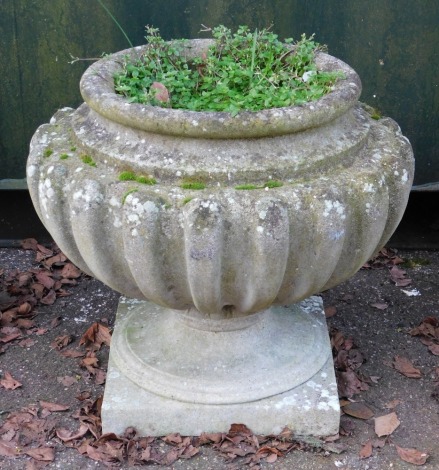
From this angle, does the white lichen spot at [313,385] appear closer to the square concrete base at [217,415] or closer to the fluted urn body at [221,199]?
the square concrete base at [217,415]

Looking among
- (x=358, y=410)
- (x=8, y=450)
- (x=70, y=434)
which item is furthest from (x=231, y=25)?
(x=8, y=450)

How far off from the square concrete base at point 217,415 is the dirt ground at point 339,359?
7 cm

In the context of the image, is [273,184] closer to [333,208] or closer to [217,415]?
[333,208]

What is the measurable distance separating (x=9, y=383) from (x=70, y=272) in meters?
0.83

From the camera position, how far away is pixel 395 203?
8.89 feet

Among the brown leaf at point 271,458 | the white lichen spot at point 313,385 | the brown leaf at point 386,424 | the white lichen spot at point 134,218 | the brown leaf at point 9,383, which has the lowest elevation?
the brown leaf at point 9,383

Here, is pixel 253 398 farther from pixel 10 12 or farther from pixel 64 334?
pixel 10 12

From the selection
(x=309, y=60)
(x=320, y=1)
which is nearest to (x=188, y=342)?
(x=309, y=60)

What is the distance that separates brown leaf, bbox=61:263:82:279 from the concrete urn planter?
0.98m

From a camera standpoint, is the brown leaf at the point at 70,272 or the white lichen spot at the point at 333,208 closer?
the white lichen spot at the point at 333,208

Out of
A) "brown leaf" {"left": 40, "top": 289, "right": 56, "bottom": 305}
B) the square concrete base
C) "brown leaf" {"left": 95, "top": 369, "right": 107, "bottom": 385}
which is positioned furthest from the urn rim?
"brown leaf" {"left": 40, "top": 289, "right": 56, "bottom": 305}

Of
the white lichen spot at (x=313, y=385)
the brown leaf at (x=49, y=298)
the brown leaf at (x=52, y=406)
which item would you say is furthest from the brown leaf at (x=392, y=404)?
the brown leaf at (x=49, y=298)

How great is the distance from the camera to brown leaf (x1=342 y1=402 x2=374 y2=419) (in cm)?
301

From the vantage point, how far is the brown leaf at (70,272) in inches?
153
